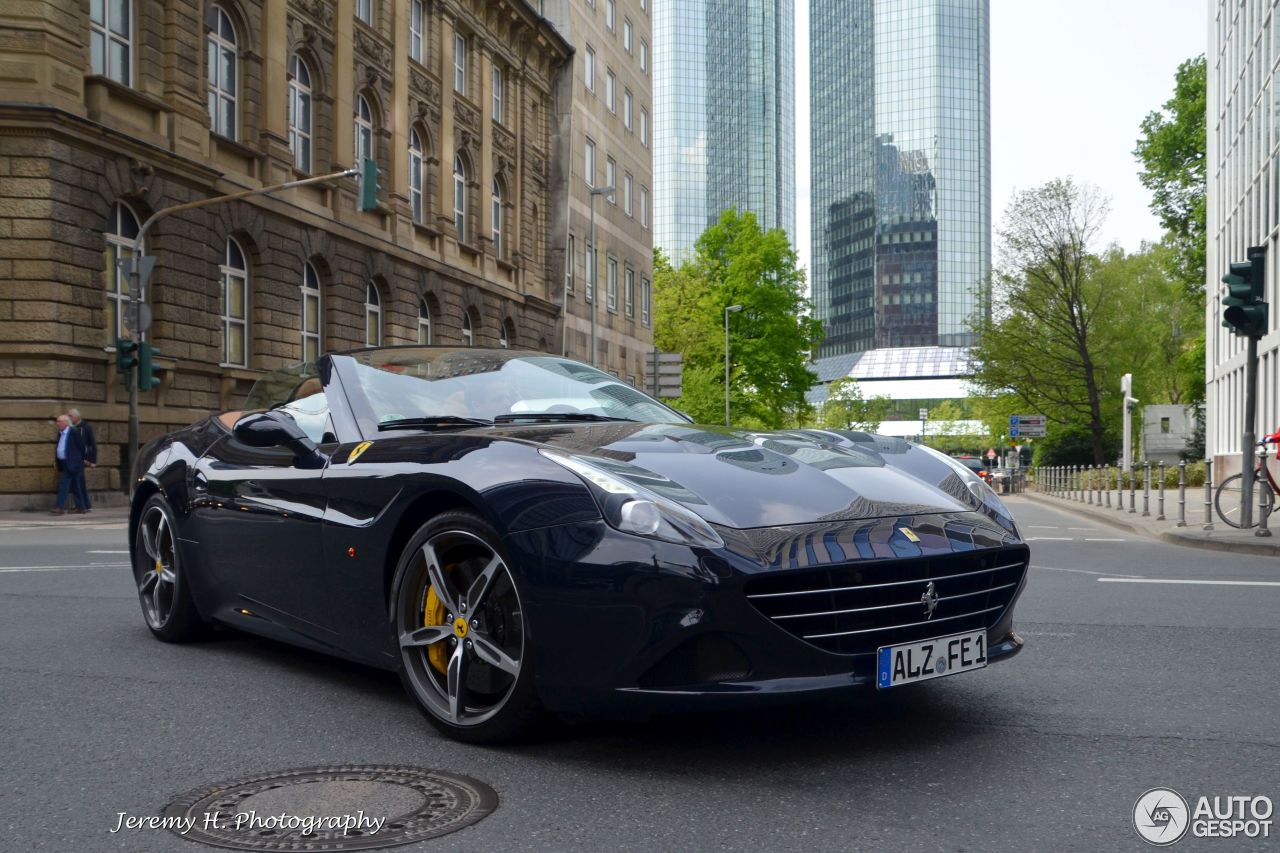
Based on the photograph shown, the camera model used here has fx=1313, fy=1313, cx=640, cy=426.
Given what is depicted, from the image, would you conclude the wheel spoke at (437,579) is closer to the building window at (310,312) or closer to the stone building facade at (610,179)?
the building window at (310,312)

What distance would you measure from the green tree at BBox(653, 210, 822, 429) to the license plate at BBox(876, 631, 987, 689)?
5411cm

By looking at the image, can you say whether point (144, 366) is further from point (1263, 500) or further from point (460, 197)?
point (460, 197)

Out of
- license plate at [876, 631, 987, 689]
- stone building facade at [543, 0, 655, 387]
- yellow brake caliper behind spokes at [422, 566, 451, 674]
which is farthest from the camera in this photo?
stone building facade at [543, 0, 655, 387]

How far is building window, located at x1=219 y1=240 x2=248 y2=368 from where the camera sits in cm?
2630

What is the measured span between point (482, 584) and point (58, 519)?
1696 centimetres

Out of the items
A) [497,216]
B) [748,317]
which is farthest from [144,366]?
[748,317]

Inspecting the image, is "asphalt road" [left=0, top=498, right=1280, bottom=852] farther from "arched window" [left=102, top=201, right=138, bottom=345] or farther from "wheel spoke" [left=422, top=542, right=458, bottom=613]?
"arched window" [left=102, top=201, right=138, bottom=345]

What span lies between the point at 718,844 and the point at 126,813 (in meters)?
1.51

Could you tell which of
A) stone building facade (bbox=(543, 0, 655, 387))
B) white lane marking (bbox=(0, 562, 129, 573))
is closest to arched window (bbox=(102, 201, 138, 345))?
white lane marking (bbox=(0, 562, 129, 573))

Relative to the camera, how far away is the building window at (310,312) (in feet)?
97.2

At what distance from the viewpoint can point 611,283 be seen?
180 ft

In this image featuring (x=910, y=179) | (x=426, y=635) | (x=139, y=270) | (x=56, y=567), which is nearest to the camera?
(x=426, y=635)

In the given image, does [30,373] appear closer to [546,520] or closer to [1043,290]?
[546,520]

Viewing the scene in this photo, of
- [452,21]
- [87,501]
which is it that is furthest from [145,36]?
[452,21]
